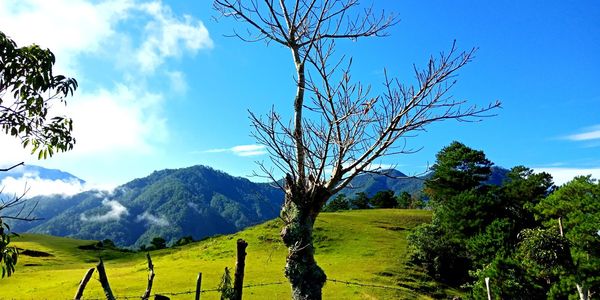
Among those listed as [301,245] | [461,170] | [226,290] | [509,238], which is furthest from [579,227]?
[461,170]

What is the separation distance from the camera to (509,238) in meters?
42.2

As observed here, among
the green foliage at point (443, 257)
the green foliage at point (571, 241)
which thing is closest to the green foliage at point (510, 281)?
the green foliage at point (571, 241)

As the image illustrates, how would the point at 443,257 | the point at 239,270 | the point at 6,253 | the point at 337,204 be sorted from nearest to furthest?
1. the point at 6,253
2. the point at 239,270
3. the point at 443,257
4. the point at 337,204

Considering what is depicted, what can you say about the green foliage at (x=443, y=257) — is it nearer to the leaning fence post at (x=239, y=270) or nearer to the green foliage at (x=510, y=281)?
the green foliage at (x=510, y=281)

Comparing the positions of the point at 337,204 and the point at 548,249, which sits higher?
the point at 337,204

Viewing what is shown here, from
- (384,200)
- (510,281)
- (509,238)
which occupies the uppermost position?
(384,200)

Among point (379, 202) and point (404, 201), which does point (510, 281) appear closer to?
point (379, 202)

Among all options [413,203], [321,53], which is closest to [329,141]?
[321,53]

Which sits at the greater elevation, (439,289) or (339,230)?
→ (339,230)

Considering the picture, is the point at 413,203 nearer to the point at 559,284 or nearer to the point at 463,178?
the point at 463,178

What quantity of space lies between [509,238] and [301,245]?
3931 cm

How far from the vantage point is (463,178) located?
225 ft

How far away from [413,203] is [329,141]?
13277 cm

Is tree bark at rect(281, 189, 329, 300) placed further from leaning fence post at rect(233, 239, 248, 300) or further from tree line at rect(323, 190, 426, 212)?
tree line at rect(323, 190, 426, 212)
